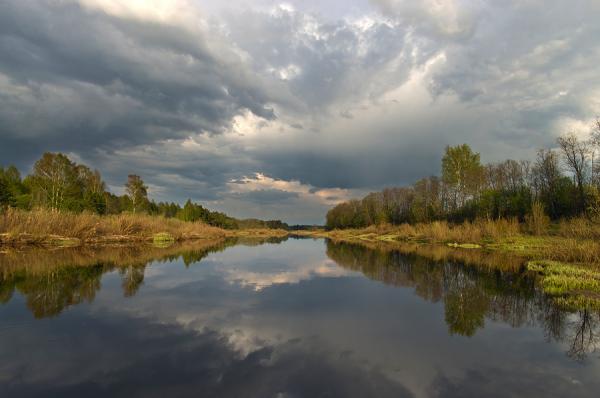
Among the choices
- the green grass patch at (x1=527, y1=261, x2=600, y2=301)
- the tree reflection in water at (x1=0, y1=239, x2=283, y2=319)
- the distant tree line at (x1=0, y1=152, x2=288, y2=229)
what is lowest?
the green grass patch at (x1=527, y1=261, x2=600, y2=301)

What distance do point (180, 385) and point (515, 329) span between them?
25.8 feet

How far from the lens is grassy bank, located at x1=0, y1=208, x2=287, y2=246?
83.1 feet

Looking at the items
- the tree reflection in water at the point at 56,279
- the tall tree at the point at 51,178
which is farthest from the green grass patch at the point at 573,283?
the tall tree at the point at 51,178

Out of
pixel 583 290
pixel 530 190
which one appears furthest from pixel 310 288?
pixel 530 190

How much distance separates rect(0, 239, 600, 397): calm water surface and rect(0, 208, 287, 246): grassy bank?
52.3ft

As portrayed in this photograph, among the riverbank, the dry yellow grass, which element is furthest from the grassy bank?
the riverbank

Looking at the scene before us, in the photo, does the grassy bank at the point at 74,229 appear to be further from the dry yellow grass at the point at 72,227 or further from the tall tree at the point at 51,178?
the tall tree at the point at 51,178

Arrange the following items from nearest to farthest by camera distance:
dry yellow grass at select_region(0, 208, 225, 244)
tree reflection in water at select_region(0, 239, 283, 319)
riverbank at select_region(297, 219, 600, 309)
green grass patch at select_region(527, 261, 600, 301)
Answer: tree reflection in water at select_region(0, 239, 283, 319)
green grass patch at select_region(527, 261, 600, 301)
riverbank at select_region(297, 219, 600, 309)
dry yellow grass at select_region(0, 208, 225, 244)

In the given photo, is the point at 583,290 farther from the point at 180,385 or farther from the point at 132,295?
the point at 132,295

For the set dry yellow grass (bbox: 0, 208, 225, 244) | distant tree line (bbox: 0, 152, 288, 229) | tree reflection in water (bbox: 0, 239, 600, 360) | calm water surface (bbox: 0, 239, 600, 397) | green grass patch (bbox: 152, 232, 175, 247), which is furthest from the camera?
distant tree line (bbox: 0, 152, 288, 229)

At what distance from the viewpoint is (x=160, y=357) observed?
5.91 meters

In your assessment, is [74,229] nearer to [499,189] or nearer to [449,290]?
[449,290]

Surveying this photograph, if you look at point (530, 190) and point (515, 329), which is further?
point (530, 190)

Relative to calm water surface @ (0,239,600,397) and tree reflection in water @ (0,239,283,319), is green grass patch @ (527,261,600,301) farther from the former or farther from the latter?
tree reflection in water @ (0,239,283,319)
